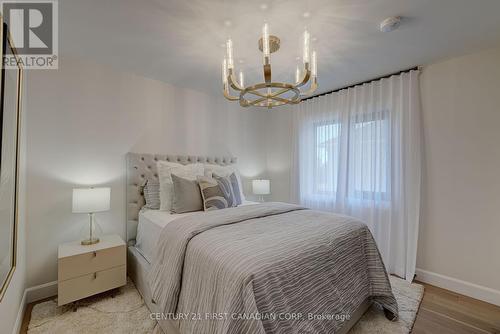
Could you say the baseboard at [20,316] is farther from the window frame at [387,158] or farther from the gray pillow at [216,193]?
the window frame at [387,158]

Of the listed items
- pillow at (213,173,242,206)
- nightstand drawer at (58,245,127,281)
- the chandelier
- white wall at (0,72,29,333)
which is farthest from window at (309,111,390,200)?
white wall at (0,72,29,333)

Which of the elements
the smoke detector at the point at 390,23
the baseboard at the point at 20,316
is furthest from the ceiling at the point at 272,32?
the baseboard at the point at 20,316

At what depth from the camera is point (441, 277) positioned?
229 cm

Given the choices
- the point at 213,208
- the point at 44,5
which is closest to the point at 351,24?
the point at 213,208

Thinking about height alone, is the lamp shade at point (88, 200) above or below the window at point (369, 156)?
below

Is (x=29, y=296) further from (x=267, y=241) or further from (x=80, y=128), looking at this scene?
(x=267, y=241)

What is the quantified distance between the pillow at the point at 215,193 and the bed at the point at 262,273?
37cm

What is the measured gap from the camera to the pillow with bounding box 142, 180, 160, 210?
8.19 ft

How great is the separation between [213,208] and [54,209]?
1582 mm

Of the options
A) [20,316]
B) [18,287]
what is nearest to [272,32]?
[18,287]

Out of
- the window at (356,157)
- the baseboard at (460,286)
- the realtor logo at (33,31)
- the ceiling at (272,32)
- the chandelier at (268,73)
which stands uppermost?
the ceiling at (272,32)

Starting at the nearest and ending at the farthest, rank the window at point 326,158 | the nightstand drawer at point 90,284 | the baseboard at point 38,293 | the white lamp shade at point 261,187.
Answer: the nightstand drawer at point 90,284
the baseboard at point 38,293
the window at point 326,158
the white lamp shade at point 261,187

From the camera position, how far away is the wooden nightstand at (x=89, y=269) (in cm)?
176

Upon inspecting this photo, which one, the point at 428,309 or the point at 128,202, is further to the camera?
the point at 128,202
